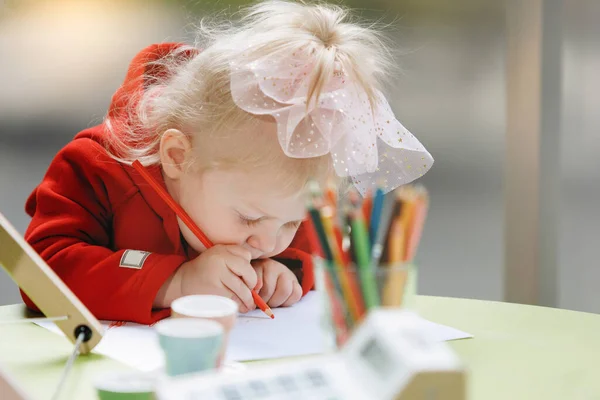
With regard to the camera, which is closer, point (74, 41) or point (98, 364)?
point (98, 364)

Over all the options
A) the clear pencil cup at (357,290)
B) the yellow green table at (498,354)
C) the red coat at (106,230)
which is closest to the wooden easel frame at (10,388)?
the yellow green table at (498,354)

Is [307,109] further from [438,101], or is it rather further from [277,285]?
[438,101]

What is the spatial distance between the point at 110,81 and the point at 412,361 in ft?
4.91

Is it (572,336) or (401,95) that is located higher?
(401,95)

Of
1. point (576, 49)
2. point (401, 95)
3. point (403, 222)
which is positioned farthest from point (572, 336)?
point (401, 95)

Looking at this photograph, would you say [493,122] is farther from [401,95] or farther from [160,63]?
[160,63]

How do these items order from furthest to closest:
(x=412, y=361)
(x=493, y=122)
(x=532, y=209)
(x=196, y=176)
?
(x=493, y=122), (x=532, y=209), (x=196, y=176), (x=412, y=361)

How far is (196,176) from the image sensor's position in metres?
0.85

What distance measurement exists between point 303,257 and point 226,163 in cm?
18

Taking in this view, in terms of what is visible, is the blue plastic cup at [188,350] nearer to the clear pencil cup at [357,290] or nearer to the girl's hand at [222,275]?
the clear pencil cup at [357,290]

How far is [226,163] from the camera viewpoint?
82cm

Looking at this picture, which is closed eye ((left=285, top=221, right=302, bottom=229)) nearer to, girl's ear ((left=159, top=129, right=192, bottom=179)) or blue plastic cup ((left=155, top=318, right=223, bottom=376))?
girl's ear ((left=159, top=129, right=192, bottom=179))

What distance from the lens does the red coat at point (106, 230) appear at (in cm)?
78

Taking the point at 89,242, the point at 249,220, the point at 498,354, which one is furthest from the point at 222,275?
the point at 498,354
